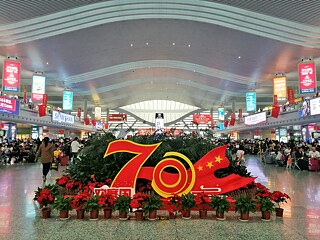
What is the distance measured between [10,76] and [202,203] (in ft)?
47.7

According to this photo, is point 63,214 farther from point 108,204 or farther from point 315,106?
point 315,106

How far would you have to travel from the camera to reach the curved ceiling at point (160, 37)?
40.9 feet

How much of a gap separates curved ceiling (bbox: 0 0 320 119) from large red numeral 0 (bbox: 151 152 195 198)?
30.6ft

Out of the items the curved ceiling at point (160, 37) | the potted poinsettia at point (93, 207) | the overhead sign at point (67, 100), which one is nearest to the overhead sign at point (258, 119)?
the curved ceiling at point (160, 37)

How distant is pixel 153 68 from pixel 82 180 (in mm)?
19740

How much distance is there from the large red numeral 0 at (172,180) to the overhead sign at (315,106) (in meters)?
12.4

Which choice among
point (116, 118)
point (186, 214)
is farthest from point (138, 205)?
point (116, 118)

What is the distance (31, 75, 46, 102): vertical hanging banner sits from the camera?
18487mm

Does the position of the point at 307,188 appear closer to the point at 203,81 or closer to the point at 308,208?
the point at 308,208

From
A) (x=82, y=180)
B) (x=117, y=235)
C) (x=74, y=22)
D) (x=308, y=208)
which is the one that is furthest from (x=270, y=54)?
(x=117, y=235)

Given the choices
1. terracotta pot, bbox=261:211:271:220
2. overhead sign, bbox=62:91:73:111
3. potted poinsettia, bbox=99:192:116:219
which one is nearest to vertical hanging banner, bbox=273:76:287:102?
terracotta pot, bbox=261:211:271:220

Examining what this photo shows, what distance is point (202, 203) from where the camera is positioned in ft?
15.4

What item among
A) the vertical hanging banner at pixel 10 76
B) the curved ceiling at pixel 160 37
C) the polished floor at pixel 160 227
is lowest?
the polished floor at pixel 160 227

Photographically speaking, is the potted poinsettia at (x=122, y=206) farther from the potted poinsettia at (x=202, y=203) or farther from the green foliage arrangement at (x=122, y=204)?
the potted poinsettia at (x=202, y=203)
